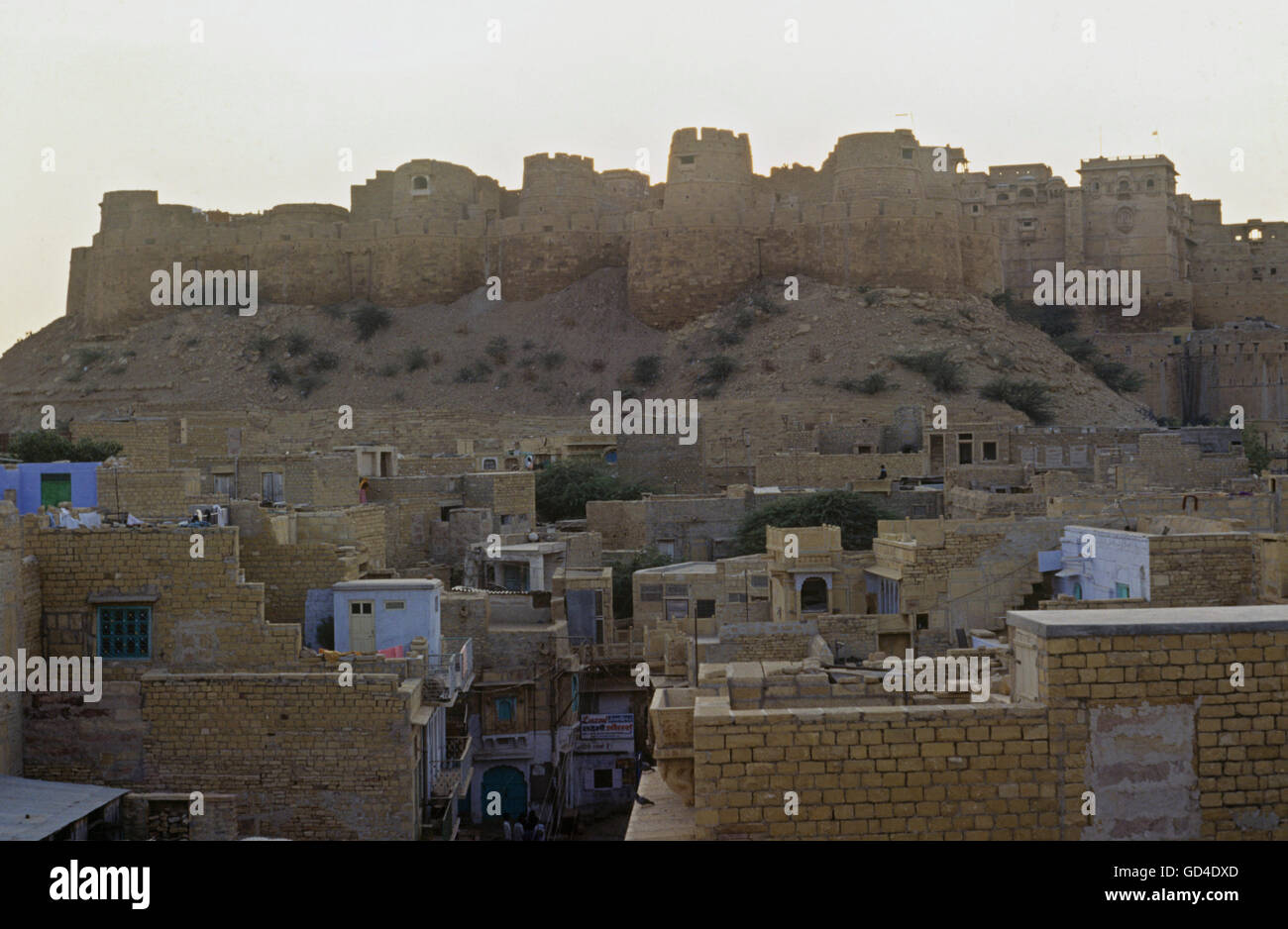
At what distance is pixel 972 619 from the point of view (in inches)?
445

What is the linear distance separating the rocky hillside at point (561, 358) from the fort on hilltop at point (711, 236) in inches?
31.2

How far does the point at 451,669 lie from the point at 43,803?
11.9 feet

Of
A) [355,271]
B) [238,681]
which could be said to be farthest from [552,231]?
[238,681]

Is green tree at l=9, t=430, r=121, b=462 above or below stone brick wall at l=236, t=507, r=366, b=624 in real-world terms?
above

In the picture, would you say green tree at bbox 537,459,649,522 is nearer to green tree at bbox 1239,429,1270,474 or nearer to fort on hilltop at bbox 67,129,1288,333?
green tree at bbox 1239,429,1270,474

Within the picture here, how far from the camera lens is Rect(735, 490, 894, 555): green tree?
2130cm

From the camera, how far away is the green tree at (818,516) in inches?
838

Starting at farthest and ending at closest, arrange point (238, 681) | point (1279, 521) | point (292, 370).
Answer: point (292, 370) → point (1279, 521) → point (238, 681)

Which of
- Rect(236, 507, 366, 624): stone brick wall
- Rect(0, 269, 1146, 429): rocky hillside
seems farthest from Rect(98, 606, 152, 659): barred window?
Rect(0, 269, 1146, 429): rocky hillside

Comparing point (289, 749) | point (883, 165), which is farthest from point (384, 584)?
point (883, 165)

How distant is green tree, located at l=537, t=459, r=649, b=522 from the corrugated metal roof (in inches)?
666

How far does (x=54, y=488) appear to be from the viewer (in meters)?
13.3
